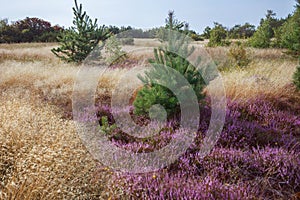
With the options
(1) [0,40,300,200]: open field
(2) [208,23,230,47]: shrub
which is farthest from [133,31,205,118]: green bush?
(2) [208,23,230,47]: shrub

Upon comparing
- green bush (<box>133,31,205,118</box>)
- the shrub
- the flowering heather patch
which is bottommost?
the flowering heather patch

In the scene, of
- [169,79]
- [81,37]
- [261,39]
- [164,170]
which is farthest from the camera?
[261,39]

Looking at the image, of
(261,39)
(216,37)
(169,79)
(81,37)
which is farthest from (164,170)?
(261,39)

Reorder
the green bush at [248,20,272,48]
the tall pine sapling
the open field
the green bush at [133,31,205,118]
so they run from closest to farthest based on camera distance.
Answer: the open field < the green bush at [133,31,205,118] < the tall pine sapling < the green bush at [248,20,272,48]

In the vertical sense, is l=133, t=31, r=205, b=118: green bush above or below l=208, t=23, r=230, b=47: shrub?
below

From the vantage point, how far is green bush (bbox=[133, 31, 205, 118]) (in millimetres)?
4082

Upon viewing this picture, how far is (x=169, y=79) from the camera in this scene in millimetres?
4113

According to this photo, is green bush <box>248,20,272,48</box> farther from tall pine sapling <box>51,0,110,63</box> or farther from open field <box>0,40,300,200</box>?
open field <box>0,40,300,200</box>

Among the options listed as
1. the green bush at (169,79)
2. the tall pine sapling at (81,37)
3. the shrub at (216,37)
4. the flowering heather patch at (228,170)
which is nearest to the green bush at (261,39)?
the shrub at (216,37)

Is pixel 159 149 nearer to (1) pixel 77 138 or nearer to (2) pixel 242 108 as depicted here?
(1) pixel 77 138

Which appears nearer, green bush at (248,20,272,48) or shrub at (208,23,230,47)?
shrub at (208,23,230,47)

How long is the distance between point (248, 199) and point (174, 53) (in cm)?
263

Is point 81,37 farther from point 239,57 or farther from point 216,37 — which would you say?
point 216,37

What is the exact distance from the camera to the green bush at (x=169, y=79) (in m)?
4.08
